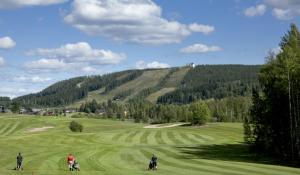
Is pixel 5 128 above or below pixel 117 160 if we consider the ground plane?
above

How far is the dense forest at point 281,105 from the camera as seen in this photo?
6775 cm

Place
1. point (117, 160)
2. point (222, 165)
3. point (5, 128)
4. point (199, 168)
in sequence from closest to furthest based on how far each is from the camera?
1. point (199, 168)
2. point (222, 165)
3. point (117, 160)
4. point (5, 128)

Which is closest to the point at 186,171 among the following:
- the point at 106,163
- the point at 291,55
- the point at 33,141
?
the point at 106,163

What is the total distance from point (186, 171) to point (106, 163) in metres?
14.1

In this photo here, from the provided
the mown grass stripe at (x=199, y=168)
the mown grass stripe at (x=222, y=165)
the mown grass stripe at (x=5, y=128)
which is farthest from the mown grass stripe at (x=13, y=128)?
the mown grass stripe at (x=199, y=168)

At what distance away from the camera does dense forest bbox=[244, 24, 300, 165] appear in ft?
222

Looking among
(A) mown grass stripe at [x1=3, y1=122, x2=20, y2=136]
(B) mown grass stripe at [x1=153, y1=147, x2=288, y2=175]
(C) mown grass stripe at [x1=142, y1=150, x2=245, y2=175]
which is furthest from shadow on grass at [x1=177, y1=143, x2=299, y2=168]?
(A) mown grass stripe at [x1=3, y1=122, x2=20, y2=136]

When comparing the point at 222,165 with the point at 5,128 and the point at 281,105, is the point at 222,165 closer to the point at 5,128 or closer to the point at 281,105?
the point at 281,105

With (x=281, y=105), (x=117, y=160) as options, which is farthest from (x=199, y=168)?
(x=281, y=105)

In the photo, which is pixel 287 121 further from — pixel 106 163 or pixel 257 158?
pixel 106 163

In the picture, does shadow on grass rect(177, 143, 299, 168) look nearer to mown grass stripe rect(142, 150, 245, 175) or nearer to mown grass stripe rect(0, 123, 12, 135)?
mown grass stripe rect(142, 150, 245, 175)

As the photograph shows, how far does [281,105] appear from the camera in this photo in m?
73.1

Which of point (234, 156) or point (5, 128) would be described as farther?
point (5, 128)

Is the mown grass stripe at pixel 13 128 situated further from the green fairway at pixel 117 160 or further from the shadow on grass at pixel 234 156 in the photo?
the shadow on grass at pixel 234 156
